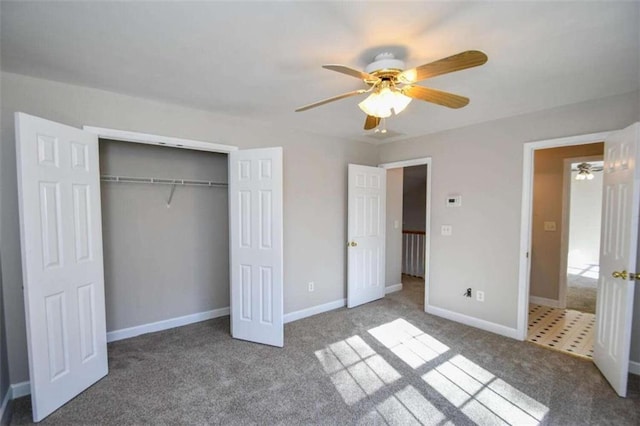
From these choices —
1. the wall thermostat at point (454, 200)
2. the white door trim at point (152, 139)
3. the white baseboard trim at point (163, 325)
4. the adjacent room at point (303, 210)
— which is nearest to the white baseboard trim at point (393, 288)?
the adjacent room at point (303, 210)

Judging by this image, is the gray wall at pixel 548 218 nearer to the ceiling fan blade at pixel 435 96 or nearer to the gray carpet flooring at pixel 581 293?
the gray carpet flooring at pixel 581 293

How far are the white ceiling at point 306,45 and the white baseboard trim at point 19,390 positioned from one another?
7.96ft

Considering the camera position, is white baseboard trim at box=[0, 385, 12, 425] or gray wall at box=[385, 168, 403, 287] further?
gray wall at box=[385, 168, 403, 287]

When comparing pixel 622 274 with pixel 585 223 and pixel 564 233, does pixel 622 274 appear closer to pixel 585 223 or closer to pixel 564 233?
pixel 564 233

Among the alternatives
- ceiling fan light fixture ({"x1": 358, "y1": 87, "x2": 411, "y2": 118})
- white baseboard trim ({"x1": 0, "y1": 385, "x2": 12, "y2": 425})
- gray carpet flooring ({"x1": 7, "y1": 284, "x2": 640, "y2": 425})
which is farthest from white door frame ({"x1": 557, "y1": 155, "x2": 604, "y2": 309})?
white baseboard trim ({"x1": 0, "y1": 385, "x2": 12, "y2": 425})

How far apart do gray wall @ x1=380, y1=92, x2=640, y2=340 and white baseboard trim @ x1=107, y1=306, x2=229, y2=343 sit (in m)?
2.95

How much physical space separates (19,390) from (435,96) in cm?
380

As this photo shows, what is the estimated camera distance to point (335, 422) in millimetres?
1964

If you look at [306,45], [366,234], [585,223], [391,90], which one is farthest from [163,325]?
[585,223]

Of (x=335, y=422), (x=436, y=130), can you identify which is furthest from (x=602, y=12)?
(x=335, y=422)

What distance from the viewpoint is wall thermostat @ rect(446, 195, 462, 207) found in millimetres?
3681

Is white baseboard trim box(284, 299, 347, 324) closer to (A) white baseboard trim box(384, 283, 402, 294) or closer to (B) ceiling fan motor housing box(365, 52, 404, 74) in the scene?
(A) white baseboard trim box(384, 283, 402, 294)

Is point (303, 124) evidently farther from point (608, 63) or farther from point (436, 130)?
point (608, 63)

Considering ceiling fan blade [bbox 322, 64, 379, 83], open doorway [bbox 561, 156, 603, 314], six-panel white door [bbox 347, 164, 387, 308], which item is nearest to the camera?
ceiling fan blade [bbox 322, 64, 379, 83]
